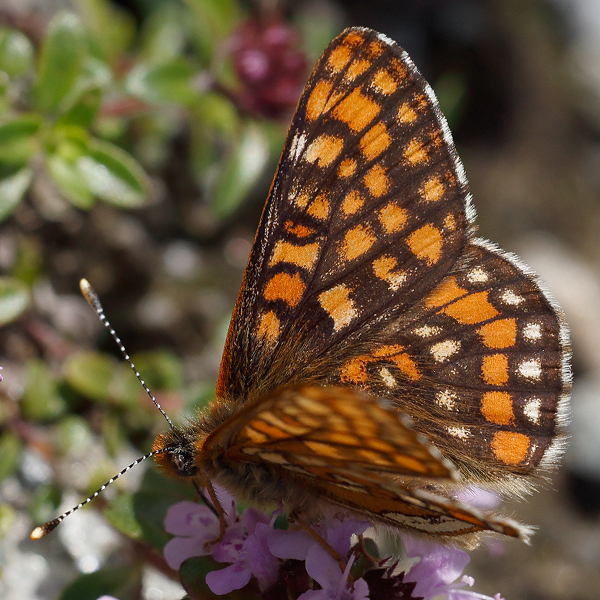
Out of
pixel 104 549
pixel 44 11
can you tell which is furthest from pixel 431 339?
pixel 44 11

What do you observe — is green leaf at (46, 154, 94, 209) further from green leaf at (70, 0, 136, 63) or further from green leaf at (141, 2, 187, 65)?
green leaf at (141, 2, 187, 65)

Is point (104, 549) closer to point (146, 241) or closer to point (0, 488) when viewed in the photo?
point (0, 488)

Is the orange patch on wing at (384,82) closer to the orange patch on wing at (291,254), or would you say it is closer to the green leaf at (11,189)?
the orange patch on wing at (291,254)

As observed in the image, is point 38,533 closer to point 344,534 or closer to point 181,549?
point 181,549

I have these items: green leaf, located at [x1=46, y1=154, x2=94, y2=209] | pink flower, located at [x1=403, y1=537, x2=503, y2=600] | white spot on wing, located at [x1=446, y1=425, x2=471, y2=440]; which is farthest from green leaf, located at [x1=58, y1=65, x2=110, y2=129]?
pink flower, located at [x1=403, y1=537, x2=503, y2=600]

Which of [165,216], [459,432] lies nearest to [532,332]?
[459,432]

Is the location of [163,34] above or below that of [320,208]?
above

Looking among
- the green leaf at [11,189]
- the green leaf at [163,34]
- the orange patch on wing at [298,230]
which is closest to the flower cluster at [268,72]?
the green leaf at [163,34]
